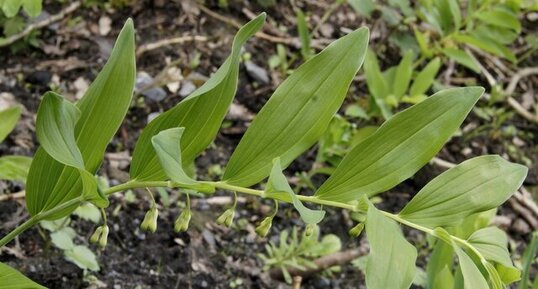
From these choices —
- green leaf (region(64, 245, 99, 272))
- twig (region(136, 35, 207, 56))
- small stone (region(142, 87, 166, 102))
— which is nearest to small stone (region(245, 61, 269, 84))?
twig (region(136, 35, 207, 56))

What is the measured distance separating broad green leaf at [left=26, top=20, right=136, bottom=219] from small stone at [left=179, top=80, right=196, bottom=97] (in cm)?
137

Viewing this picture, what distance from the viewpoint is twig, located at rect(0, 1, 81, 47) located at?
2.69m

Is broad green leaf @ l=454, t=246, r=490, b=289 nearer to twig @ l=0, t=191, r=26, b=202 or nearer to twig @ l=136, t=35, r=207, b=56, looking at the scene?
twig @ l=0, t=191, r=26, b=202

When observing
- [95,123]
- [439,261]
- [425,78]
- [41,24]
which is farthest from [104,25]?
[439,261]

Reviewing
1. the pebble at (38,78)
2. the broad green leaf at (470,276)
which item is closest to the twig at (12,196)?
the pebble at (38,78)

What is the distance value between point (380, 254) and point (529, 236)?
76.8 inches

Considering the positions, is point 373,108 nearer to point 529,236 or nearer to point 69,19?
point 529,236

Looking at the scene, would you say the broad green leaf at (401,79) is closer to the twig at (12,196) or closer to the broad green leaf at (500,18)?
the broad green leaf at (500,18)

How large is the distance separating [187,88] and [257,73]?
338mm

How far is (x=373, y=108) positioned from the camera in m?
2.89

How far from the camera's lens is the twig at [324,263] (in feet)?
7.39

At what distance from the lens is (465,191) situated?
48.9 inches

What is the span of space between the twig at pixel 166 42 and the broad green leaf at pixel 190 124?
5.27 ft

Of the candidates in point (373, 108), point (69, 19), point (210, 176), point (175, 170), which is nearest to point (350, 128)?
point (373, 108)
